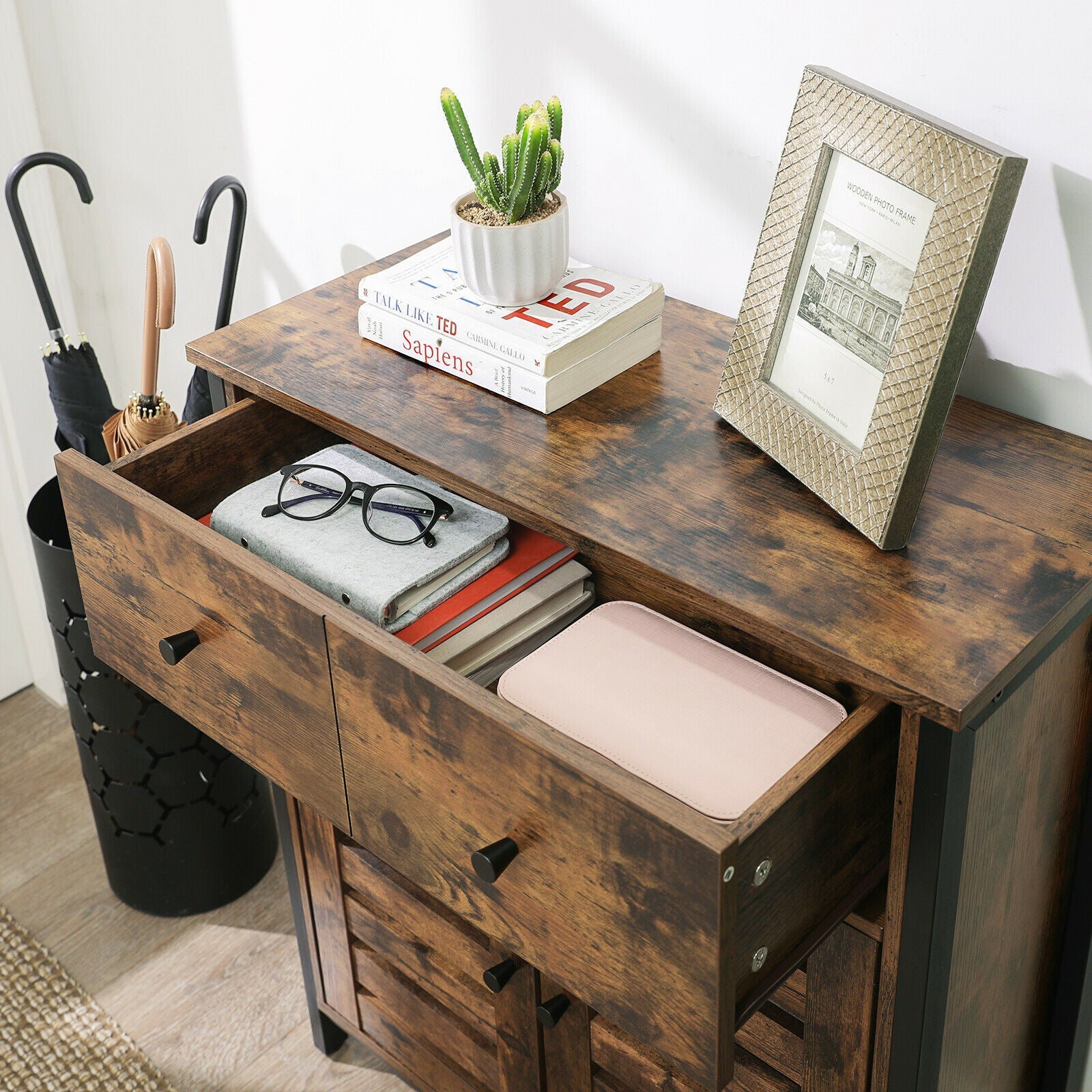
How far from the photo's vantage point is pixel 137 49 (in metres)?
1.58

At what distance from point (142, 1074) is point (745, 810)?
1104 millimetres

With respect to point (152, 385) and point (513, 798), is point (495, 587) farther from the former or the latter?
point (152, 385)

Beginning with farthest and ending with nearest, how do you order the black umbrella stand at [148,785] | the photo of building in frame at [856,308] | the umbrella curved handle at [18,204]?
the black umbrella stand at [148,785] → the umbrella curved handle at [18,204] → the photo of building in frame at [856,308]

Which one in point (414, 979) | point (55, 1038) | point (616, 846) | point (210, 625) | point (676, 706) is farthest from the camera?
point (55, 1038)

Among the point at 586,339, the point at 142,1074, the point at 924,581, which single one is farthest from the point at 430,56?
the point at 142,1074

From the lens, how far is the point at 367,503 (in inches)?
39.4

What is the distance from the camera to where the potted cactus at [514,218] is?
1.01m

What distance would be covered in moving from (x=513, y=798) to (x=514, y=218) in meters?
0.50

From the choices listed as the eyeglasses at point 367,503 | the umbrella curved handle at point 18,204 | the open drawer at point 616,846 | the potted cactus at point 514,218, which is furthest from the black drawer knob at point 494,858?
the umbrella curved handle at point 18,204

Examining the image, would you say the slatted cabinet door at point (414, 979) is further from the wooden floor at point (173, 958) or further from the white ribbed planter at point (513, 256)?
the white ribbed planter at point (513, 256)

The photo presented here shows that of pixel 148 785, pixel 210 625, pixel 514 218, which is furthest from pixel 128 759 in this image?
pixel 514 218

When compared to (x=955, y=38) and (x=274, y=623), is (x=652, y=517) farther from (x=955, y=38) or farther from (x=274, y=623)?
(x=955, y=38)

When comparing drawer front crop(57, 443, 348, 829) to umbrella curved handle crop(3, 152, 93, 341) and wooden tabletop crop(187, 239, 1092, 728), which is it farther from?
umbrella curved handle crop(3, 152, 93, 341)

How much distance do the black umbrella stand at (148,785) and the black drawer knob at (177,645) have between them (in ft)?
1.91
